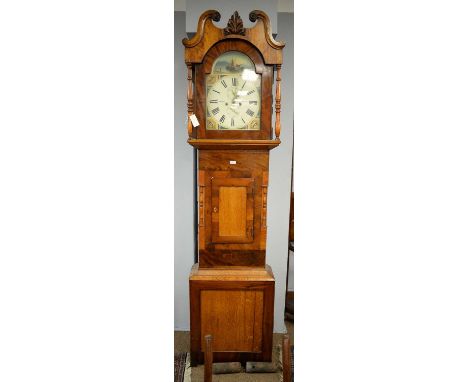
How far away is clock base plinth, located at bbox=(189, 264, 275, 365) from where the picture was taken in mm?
1821

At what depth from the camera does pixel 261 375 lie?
2.01 metres

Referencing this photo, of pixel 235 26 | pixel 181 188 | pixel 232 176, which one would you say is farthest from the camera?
pixel 181 188

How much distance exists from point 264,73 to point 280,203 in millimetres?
1025

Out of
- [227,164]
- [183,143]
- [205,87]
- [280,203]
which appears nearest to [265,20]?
[205,87]

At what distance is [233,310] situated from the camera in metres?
1.85

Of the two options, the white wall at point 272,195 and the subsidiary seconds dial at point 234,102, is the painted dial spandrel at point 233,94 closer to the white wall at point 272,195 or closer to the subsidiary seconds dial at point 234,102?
the subsidiary seconds dial at point 234,102

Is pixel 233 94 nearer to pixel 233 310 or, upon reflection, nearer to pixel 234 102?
pixel 234 102

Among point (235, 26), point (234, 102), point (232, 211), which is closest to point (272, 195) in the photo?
point (232, 211)

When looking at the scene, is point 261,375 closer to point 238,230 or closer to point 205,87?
point 238,230

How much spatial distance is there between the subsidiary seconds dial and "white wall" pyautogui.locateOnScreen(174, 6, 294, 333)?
2.02 feet

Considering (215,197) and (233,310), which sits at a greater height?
(215,197)

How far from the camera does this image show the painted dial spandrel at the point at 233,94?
5.62ft

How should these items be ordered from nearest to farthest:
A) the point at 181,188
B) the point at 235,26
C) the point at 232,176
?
the point at 235,26
the point at 232,176
the point at 181,188

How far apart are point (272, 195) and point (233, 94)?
925 mm
